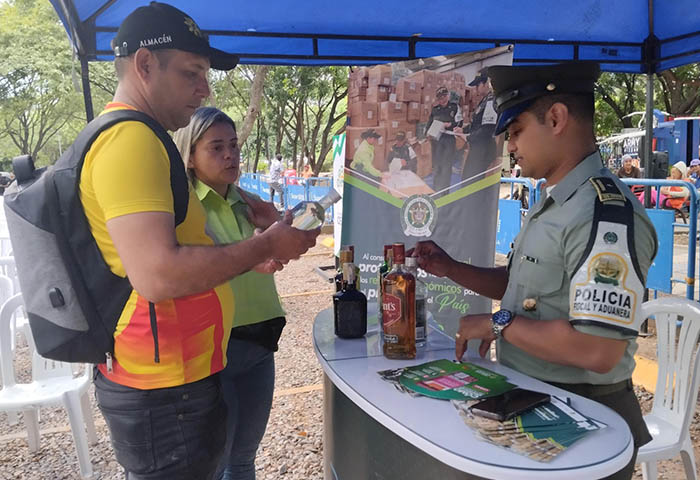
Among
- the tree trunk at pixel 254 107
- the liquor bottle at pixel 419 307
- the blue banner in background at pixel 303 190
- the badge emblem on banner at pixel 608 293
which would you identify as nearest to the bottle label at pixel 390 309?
the liquor bottle at pixel 419 307

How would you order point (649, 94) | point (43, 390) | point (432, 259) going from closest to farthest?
point (432, 259)
point (43, 390)
point (649, 94)

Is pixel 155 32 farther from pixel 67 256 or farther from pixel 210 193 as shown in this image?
pixel 210 193

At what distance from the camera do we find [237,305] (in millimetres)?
2188

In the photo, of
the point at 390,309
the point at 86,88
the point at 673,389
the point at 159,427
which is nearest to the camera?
the point at 159,427

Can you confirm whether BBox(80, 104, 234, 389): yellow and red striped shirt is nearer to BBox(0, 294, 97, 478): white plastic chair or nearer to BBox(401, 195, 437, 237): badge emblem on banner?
BBox(0, 294, 97, 478): white plastic chair

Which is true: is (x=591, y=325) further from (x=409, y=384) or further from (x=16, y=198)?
(x=16, y=198)

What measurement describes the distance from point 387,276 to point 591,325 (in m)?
0.63

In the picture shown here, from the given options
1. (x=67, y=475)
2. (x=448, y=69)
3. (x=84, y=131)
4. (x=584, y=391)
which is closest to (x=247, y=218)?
(x=84, y=131)

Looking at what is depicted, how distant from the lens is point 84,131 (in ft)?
4.37

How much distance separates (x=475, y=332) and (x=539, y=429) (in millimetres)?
440

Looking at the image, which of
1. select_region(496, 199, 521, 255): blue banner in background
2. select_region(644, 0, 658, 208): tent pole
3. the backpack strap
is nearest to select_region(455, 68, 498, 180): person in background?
select_region(644, 0, 658, 208): tent pole

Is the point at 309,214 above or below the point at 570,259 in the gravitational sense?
above

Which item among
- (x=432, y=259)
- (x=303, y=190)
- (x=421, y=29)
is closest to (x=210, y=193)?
(x=432, y=259)

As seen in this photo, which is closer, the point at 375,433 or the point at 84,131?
the point at 84,131
